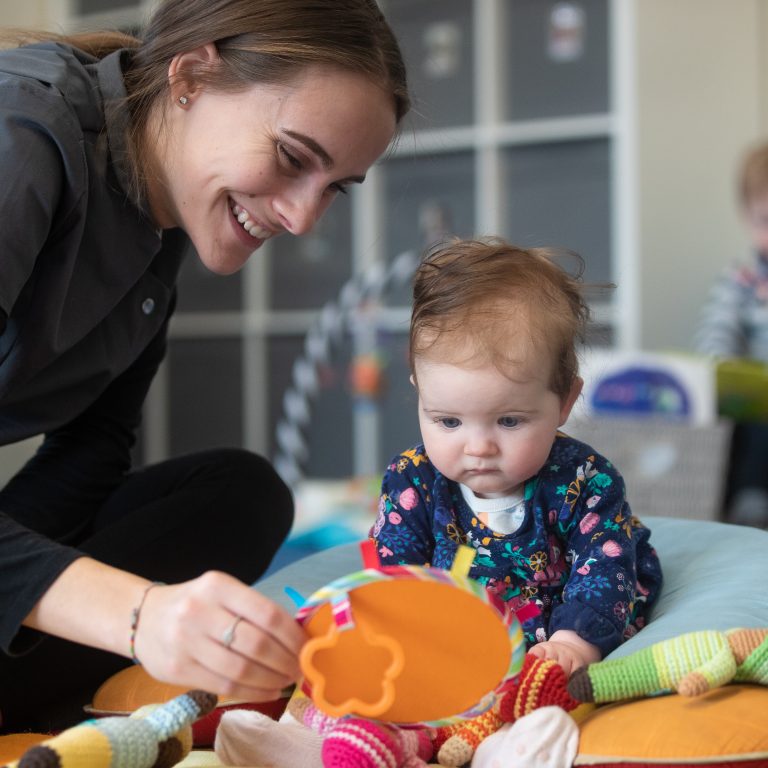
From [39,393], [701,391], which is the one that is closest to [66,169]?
[39,393]

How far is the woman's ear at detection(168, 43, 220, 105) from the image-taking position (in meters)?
1.11

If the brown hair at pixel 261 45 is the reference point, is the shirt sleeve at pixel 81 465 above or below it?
below

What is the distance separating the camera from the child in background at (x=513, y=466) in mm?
1088

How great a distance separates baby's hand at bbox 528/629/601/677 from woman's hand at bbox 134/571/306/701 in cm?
31

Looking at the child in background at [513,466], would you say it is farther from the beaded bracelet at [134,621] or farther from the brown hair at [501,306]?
the beaded bracelet at [134,621]

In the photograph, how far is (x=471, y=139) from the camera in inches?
125

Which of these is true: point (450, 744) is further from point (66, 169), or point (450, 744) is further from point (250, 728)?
point (66, 169)


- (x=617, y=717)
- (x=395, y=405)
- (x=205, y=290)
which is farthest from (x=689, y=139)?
(x=617, y=717)

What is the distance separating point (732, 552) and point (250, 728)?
652 millimetres

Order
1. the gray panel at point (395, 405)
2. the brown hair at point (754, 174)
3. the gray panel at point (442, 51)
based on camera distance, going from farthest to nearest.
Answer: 1. the gray panel at point (395, 405)
2. the gray panel at point (442, 51)
3. the brown hair at point (754, 174)

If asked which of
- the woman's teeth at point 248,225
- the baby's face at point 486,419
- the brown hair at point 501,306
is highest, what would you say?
the woman's teeth at point 248,225

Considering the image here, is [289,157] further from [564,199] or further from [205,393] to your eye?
[205,393]

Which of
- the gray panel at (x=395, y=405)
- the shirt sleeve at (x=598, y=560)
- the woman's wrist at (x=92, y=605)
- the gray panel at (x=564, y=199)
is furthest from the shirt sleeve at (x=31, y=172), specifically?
the gray panel at (x=395, y=405)

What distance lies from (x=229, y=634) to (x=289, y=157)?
531mm
